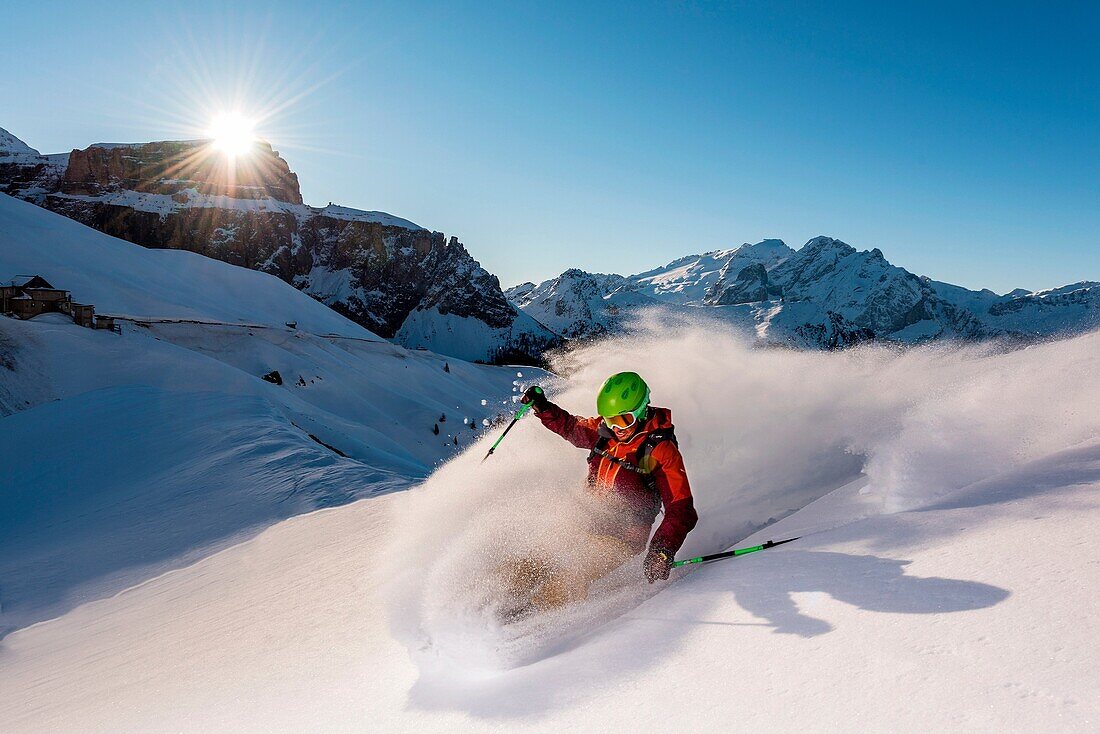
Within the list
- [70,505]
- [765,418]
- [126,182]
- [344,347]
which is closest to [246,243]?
[126,182]

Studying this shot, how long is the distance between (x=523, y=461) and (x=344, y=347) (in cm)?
7712

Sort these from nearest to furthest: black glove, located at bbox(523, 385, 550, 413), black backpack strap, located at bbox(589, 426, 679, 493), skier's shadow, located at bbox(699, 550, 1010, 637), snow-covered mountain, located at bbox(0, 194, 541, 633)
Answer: skier's shadow, located at bbox(699, 550, 1010, 637), black backpack strap, located at bbox(589, 426, 679, 493), black glove, located at bbox(523, 385, 550, 413), snow-covered mountain, located at bbox(0, 194, 541, 633)

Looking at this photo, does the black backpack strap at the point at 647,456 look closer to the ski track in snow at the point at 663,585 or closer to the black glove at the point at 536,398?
Result: the ski track in snow at the point at 663,585

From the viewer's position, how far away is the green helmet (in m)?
5.09

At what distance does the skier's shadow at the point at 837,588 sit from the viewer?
293 cm

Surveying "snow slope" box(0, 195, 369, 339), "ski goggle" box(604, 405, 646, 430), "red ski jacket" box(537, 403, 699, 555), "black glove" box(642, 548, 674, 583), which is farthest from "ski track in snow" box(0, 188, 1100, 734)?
"snow slope" box(0, 195, 369, 339)

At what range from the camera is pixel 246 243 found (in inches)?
7731

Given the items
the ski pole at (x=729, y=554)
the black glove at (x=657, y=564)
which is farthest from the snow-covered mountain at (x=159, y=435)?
the ski pole at (x=729, y=554)

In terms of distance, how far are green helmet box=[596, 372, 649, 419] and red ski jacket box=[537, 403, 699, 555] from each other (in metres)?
0.13

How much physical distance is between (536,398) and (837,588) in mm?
3479

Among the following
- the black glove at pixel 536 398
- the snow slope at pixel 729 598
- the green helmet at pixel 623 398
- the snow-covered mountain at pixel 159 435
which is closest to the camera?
the snow slope at pixel 729 598

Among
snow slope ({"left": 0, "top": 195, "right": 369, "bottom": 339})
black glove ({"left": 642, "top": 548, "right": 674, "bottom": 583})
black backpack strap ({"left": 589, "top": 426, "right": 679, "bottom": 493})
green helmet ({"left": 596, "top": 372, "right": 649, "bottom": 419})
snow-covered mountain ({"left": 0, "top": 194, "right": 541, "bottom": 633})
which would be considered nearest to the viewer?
black glove ({"left": 642, "top": 548, "right": 674, "bottom": 583})

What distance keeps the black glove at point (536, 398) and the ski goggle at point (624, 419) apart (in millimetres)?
1123

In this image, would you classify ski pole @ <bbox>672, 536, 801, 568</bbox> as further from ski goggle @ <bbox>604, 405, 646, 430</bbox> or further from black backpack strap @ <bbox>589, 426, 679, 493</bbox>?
ski goggle @ <bbox>604, 405, 646, 430</bbox>
